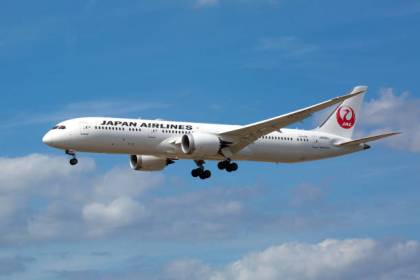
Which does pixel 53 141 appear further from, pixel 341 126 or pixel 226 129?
pixel 341 126

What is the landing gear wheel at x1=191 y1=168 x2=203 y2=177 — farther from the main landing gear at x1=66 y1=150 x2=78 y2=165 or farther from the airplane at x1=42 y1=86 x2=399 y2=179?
the main landing gear at x1=66 y1=150 x2=78 y2=165

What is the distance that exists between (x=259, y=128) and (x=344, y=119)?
1416 centimetres

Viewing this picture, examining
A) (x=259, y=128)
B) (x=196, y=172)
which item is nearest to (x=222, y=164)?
(x=196, y=172)

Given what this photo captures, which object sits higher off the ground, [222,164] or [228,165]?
[222,164]

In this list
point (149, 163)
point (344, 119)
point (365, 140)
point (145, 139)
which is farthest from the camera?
point (344, 119)

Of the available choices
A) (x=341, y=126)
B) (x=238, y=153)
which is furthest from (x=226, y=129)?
(x=341, y=126)

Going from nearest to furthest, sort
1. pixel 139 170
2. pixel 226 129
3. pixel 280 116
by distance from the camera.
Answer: pixel 280 116 → pixel 226 129 → pixel 139 170

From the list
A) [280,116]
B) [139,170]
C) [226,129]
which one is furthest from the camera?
[139,170]

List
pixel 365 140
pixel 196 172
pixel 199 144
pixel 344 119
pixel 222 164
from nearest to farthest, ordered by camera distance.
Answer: pixel 199 144 → pixel 222 164 → pixel 365 140 → pixel 196 172 → pixel 344 119

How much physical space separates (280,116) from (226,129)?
20.9 ft

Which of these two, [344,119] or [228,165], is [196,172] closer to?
[228,165]

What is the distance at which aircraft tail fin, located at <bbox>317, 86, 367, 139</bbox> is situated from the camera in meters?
86.5

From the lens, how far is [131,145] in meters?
74.7

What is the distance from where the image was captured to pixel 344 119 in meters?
88.1
